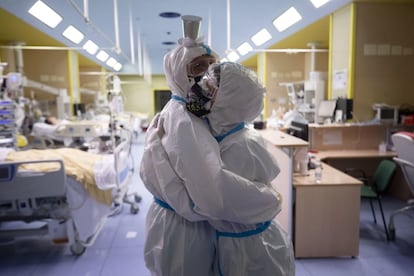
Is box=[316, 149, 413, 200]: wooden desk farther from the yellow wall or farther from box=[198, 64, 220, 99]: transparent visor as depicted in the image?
box=[198, 64, 220, 99]: transparent visor

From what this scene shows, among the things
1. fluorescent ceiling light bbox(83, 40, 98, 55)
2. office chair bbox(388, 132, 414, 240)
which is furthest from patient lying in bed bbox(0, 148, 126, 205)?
fluorescent ceiling light bbox(83, 40, 98, 55)

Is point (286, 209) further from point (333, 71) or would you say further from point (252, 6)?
point (252, 6)

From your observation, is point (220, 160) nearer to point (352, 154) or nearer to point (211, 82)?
point (211, 82)

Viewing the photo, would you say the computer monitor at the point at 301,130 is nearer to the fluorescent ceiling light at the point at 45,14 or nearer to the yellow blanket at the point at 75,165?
the yellow blanket at the point at 75,165

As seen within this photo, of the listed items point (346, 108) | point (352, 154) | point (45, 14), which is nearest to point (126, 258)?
point (352, 154)

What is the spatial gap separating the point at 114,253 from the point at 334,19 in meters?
4.81

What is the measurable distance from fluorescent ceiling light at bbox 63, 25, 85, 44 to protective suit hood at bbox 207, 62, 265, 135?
6.02 m

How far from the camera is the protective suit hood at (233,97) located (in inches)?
50.5

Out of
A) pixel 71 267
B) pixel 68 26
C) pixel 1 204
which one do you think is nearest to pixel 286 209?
pixel 71 267

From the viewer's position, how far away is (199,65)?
142 centimetres

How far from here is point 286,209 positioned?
2689 millimetres

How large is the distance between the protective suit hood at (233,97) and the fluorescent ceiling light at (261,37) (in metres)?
5.91

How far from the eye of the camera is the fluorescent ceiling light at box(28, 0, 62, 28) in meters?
4.91

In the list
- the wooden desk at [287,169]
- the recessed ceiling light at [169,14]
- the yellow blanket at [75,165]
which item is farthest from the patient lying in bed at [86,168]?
the recessed ceiling light at [169,14]
